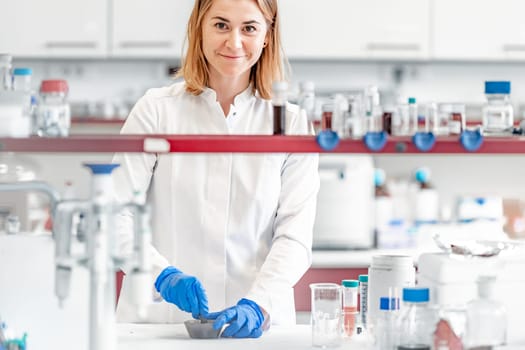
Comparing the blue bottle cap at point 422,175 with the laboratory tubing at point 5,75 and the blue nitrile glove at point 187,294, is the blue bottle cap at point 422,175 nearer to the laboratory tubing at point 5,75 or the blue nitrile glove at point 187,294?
the blue nitrile glove at point 187,294

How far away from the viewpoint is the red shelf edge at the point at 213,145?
163 cm

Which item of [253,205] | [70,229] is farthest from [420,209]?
[70,229]

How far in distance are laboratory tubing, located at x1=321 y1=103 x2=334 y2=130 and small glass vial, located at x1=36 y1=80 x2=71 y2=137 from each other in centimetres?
48

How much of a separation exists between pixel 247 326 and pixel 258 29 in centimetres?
70

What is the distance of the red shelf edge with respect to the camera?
163cm

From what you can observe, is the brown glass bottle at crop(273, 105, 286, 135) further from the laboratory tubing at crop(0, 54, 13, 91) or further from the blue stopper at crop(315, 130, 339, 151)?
the laboratory tubing at crop(0, 54, 13, 91)

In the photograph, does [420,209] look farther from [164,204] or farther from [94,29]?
[164,204]

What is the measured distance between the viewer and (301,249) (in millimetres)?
2262

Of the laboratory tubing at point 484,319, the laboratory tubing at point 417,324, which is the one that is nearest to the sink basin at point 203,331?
the laboratory tubing at point 417,324

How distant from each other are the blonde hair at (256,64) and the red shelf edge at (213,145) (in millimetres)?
617

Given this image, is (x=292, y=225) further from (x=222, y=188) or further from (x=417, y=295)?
(x=417, y=295)

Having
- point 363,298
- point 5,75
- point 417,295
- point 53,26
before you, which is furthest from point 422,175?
point 5,75

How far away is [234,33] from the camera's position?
83.1 inches

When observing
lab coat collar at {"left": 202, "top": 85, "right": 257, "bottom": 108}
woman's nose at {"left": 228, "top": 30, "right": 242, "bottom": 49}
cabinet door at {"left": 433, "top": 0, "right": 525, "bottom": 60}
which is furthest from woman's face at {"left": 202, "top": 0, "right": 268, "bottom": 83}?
cabinet door at {"left": 433, "top": 0, "right": 525, "bottom": 60}
